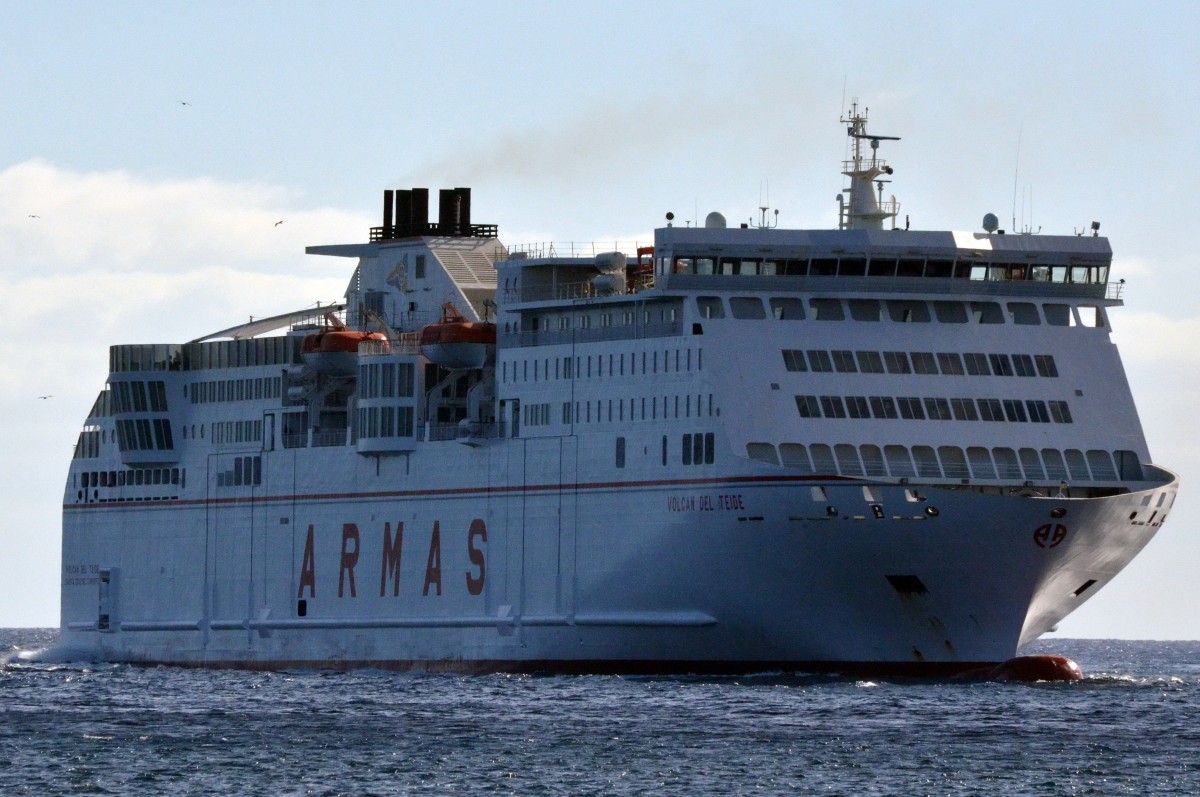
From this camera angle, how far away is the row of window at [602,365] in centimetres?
6366

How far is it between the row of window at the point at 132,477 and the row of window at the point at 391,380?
35.1ft

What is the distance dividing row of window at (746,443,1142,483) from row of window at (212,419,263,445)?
21023 millimetres

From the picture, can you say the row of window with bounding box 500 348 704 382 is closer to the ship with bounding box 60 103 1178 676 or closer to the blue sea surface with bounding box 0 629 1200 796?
the ship with bounding box 60 103 1178 676

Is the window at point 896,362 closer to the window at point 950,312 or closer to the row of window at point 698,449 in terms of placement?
the window at point 950,312

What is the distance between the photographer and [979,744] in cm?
5166

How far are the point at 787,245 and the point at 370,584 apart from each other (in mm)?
16802

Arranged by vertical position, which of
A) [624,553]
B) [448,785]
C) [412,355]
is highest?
[412,355]

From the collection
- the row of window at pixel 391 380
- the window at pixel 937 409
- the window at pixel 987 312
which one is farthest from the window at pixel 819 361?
the row of window at pixel 391 380

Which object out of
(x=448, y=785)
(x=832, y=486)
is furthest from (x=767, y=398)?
(x=448, y=785)

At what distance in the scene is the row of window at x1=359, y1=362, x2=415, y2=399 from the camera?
72.1m

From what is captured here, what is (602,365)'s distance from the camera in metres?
66.4

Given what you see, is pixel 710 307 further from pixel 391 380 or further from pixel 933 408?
pixel 391 380

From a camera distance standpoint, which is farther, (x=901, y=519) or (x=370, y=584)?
(x=370, y=584)

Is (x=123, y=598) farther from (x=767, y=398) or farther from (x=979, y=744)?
(x=979, y=744)
